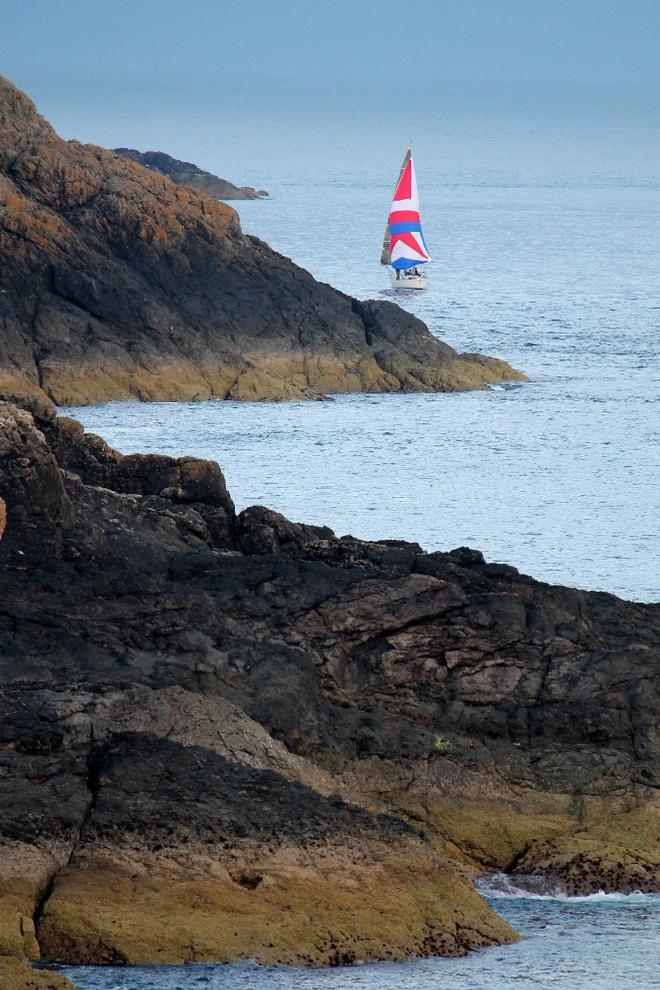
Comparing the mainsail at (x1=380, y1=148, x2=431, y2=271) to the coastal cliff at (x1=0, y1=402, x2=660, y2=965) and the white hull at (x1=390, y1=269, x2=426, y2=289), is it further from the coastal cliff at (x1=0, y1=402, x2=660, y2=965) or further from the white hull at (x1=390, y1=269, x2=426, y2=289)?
the coastal cliff at (x1=0, y1=402, x2=660, y2=965)

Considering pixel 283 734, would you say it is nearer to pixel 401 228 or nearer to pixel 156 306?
pixel 156 306

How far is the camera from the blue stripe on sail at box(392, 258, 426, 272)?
69062 mm

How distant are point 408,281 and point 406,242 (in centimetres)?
315

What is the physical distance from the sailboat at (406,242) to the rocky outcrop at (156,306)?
20819 millimetres

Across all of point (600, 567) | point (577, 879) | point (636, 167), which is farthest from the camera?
point (636, 167)

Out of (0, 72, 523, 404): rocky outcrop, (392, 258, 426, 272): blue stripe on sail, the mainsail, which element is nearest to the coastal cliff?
(0, 72, 523, 404): rocky outcrop

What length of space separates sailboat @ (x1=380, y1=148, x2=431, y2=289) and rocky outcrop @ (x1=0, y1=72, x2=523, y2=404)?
2082 cm

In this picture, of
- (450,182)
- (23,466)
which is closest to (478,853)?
(23,466)

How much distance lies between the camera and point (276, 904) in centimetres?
1404

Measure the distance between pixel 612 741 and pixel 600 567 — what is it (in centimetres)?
1067

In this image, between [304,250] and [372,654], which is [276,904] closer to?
[372,654]

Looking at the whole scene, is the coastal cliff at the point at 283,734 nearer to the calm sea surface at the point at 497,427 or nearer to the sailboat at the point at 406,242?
the calm sea surface at the point at 497,427

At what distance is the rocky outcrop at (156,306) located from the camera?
41.1m

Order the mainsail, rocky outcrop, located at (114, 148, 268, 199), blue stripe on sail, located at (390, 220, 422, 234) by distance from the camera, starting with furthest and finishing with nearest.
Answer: rocky outcrop, located at (114, 148, 268, 199) → blue stripe on sail, located at (390, 220, 422, 234) → the mainsail
